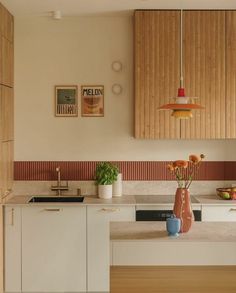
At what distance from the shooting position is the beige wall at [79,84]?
210 inches

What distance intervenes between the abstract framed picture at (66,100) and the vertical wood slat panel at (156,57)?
0.71 metres

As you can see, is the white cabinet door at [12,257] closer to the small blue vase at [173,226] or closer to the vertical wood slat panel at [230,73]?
the small blue vase at [173,226]

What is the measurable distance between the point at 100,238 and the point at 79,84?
5.34 feet

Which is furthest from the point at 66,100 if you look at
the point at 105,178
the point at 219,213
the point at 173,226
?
the point at 173,226

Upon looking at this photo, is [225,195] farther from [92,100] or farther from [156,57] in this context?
[92,100]

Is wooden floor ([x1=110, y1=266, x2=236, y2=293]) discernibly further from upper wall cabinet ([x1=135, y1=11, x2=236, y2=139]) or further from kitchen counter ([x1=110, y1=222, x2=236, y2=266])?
upper wall cabinet ([x1=135, y1=11, x2=236, y2=139])

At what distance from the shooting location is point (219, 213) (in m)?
4.85

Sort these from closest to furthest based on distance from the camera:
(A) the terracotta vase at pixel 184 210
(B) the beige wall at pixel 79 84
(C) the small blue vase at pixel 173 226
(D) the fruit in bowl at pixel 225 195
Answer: (C) the small blue vase at pixel 173 226 → (A) the terracotta vase at pixel 184 210 → (D) the fruit in bowl at pixel 225 195 → (B) the beige wall at pixel 79 84

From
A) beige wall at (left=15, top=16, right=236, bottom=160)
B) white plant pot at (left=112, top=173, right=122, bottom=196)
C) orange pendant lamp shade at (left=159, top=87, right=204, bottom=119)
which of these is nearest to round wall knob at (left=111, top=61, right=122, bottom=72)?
beige wall at (left=15, top=16, right=236, bottom=160)

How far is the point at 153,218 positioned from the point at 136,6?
2.04m

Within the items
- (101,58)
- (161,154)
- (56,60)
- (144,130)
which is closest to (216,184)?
(161,154)

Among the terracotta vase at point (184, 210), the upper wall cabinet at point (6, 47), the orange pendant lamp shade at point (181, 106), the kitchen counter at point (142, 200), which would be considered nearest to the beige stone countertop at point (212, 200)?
the kitchen counter at point (142, 200)

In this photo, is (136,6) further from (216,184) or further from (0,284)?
(0,284)

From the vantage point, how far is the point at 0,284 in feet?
15.5
